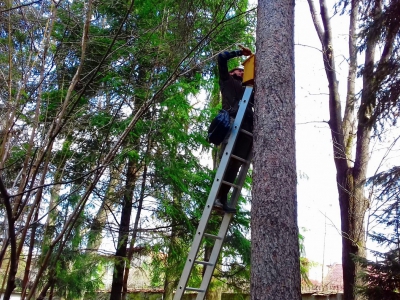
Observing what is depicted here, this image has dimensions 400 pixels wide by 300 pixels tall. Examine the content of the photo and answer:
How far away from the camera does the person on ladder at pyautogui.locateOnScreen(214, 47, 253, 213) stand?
3992 mm

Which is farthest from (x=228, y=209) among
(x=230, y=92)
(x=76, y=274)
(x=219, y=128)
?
(x=76, y=274)

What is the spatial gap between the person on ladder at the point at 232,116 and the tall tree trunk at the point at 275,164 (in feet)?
1.46

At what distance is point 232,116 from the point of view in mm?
4145

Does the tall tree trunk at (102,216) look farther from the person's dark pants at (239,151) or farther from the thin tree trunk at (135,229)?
the person's dark pants at (239,151)

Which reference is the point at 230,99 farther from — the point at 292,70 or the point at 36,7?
the point at 36,7

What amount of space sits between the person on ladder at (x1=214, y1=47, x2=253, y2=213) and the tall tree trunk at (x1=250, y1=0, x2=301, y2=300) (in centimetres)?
44

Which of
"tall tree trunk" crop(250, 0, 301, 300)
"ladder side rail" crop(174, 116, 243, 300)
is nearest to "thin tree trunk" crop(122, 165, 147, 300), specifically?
"ladder side rail" crop(174, 116, 243, 300)

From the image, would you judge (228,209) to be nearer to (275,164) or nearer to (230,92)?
(275,164)

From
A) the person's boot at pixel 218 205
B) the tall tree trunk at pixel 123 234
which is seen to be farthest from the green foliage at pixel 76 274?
the person's boot at pixel 218 205

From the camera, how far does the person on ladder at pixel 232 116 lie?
3992 millimetres

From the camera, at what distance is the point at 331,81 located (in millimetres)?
7512

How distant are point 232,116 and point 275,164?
113 centimetres

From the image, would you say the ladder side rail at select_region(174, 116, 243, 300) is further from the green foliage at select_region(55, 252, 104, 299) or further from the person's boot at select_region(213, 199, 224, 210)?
the green foliage at select_region(55, 252, 104, 299)

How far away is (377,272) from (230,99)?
7.45 ft
